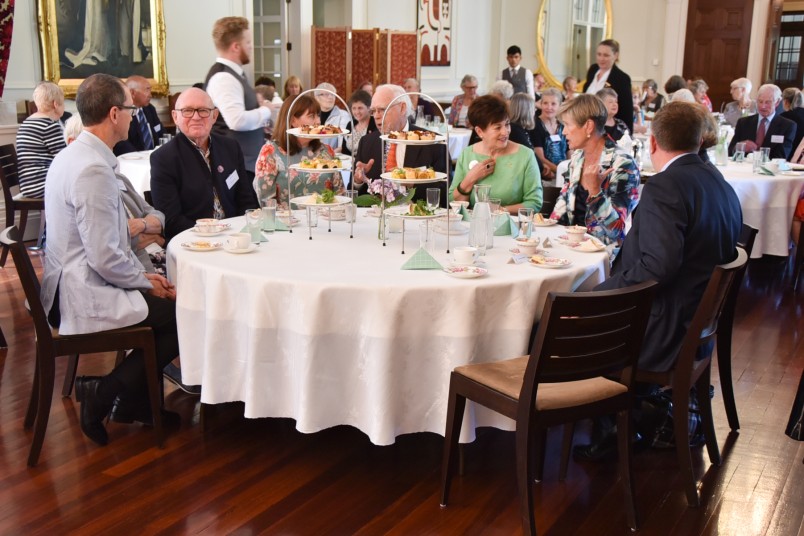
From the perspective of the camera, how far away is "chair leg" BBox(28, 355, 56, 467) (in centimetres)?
331

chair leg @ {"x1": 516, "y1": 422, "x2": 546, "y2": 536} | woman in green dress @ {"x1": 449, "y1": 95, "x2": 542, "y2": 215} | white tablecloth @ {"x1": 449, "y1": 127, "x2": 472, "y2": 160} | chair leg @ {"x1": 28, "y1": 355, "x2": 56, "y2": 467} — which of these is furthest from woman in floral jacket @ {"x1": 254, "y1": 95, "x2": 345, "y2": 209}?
→ white tablecloth @ {"x1": 449, "y1": 127, "x2": 472, "y2": 160}

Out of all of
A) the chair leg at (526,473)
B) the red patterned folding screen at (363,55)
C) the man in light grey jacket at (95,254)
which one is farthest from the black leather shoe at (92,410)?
the red patterned folding screen at (363,55)

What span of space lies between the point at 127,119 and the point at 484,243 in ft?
5.11

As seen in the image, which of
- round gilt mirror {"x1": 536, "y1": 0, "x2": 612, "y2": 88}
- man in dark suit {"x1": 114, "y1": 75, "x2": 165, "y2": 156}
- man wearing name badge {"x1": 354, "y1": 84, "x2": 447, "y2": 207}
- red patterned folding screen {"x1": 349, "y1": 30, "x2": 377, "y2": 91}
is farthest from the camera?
round gilt mirror {"x1": 536, "y1": 0, "x2": 612, "y2": 88}

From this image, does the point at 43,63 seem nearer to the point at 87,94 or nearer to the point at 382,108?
the point at 382,108

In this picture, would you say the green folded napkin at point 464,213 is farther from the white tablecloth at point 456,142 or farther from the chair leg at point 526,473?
the white tablecloth at point 456,142

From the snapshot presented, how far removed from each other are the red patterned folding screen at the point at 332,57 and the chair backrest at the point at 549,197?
22.8 ft

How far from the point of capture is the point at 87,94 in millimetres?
3410

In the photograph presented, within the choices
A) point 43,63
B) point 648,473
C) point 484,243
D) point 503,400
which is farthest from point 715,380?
point 43,63

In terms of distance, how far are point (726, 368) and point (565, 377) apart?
4.34ft

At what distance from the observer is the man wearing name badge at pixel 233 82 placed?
18.4 ft

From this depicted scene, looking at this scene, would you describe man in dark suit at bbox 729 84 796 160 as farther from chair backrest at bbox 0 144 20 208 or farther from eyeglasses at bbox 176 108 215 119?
chair backrest at bbox 0 144 20 208

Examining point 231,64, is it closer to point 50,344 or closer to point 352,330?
point 50,344

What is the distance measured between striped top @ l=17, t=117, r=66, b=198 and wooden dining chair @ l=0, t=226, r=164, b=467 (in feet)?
12.1
